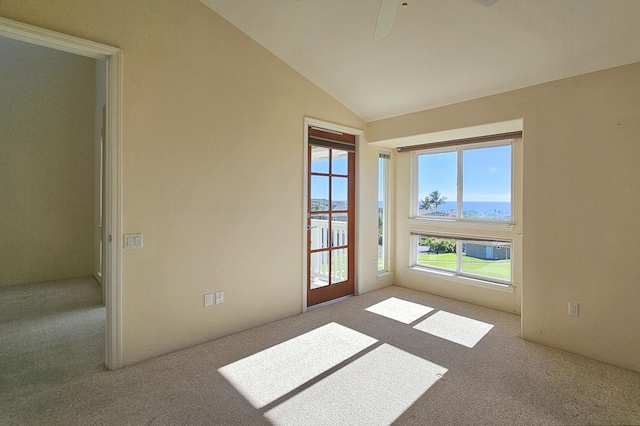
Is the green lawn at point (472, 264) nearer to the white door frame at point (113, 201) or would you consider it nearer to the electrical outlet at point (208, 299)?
the electrical outlet at point (208, 299)

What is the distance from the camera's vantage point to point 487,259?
4008mm

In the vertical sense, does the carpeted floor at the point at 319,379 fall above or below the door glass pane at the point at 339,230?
below

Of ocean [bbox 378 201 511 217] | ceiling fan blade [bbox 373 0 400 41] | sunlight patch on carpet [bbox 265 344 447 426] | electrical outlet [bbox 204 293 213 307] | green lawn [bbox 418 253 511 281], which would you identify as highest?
ceiling fan blade [bbox 373 0 400 41]

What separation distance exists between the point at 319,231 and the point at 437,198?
1.77 meters

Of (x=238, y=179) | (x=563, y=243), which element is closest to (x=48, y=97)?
(x=238, y=179)

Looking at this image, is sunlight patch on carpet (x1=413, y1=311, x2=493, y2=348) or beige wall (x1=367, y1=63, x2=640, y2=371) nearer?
beige wall (x1=367, y1=63, x2=640, y2=371)

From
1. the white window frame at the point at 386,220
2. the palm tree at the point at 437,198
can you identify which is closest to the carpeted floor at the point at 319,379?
the white window frame at the point at 386,220

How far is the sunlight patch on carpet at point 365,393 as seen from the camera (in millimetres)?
1870

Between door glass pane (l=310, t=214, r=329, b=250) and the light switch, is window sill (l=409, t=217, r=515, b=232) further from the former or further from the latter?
the light switch

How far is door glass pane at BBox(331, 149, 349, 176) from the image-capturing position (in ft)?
13.3

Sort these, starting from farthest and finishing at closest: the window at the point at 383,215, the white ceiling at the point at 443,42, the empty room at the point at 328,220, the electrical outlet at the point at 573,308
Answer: the window at the point at 383,215 < the electrical outlet at the point at 573,308 < the white ceiling at the point at 443,42 < the empty room at the point at 328,220

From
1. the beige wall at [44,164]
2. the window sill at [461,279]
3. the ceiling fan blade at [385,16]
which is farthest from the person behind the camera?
the beige wall at [44,164]

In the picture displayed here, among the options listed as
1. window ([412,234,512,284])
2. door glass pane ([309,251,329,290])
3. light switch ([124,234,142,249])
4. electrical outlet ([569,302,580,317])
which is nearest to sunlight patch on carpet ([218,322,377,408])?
door glass pane ([309,251,329,290])

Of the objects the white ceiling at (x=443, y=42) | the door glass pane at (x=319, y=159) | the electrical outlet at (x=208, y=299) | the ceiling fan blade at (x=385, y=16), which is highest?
the white ceiling at (x=443, y=42)
